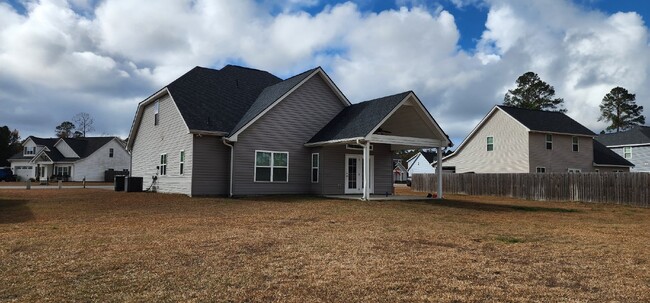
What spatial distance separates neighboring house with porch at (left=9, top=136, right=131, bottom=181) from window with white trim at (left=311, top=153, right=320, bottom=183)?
132 feet

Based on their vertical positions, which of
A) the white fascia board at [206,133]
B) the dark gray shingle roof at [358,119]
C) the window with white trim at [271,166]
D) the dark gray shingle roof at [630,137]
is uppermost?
the dark gray shingle roof at [630,137]

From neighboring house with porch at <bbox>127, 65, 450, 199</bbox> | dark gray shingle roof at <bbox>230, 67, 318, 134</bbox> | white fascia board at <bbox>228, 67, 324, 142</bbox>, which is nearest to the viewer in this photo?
white fascia board at <bbox>228, 67, 324, 142</bbox>

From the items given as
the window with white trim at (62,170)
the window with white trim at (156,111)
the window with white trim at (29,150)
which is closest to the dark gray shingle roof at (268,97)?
the window with white trim at (156,111)

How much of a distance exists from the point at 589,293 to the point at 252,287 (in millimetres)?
3828

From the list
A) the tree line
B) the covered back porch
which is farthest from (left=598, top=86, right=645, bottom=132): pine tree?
the covered back porch

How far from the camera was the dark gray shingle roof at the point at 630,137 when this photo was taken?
43138 millimetres

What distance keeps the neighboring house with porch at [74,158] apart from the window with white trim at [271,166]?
39908 millimetres

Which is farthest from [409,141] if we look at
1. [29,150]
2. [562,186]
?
[29,150]

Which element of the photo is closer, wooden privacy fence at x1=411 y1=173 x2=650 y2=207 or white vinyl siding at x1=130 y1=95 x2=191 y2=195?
white vinyl siding at x1=130 y1=95 x2=191 y2=195

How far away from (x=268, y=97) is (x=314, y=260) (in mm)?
16878

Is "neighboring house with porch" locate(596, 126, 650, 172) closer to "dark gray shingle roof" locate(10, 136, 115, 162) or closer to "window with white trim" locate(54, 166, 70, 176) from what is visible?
"dark gray shingle roof" locate(10, 136, 115, 162)

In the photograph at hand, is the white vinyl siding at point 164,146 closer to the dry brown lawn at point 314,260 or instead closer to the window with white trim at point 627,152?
the dry brown lawn at point 314,260

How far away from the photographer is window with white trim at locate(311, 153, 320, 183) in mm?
22109

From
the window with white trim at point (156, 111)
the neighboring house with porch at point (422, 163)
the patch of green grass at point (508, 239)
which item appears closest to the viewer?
the patch of green grass at point (508, 239)
